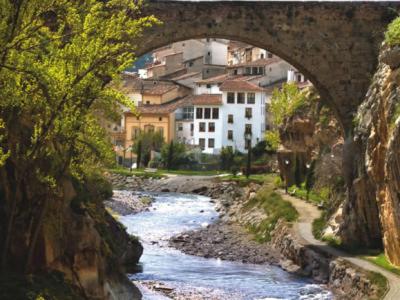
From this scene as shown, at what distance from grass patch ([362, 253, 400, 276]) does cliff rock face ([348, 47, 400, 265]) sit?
199 mm

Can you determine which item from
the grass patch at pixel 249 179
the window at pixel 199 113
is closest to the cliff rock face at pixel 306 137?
the grass patch at pixel 249 179

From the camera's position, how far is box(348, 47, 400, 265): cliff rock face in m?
22.5

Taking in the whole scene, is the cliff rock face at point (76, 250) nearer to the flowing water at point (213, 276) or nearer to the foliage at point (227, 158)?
the flowing water at point (213, 276)

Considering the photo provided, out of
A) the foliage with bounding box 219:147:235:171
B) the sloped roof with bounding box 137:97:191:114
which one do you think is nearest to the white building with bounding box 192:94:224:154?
the sloped roof with bounding box 137:97:191:114

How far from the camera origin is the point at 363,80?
29516 millimetres

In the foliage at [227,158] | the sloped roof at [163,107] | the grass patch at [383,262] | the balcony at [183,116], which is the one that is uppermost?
the sloped roof at [163,107]

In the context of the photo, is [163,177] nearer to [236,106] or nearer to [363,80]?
[236,106]

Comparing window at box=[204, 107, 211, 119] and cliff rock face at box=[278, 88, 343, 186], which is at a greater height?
window at box=[204, 107, 211, 119]

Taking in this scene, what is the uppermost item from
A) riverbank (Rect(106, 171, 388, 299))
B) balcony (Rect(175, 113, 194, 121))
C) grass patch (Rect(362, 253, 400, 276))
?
balcony (Rect(175, 113, 194, 121))

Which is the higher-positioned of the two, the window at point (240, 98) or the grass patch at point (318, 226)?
the window at point (240, 98)

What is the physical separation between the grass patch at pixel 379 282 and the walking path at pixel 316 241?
13 cm

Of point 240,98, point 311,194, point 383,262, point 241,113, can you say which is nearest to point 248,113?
point 241,113

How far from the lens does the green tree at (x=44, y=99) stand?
14016mm

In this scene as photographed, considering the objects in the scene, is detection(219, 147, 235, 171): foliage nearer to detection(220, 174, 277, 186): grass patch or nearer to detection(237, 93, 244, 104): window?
detection(237, 93, 244, 104): window
